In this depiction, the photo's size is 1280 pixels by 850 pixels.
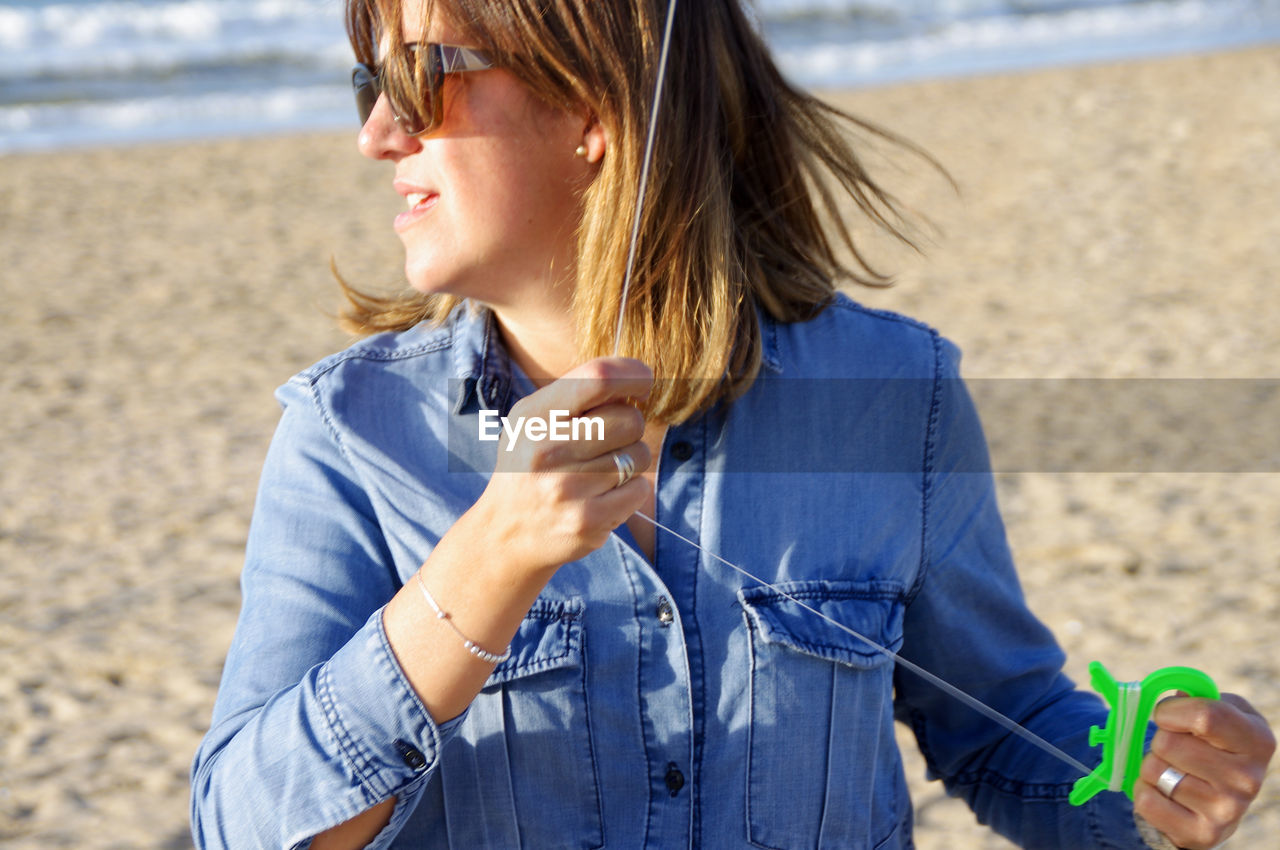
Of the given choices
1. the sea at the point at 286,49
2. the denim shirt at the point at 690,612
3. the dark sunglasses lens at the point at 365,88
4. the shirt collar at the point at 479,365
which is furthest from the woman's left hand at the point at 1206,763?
the sea at the point at 286,49

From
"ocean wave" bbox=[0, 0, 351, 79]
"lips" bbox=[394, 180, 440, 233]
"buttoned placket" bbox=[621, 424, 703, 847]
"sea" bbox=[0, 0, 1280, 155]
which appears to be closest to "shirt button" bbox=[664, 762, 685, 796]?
"buttoned placket" bbox=[621, 424, 703, 847]

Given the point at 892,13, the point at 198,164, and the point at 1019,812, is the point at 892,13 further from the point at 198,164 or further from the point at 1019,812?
the point at 1019,812

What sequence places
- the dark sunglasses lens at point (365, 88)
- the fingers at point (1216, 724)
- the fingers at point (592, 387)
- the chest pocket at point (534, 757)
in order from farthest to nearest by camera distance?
the dark sunglasses lens at point (365, 88), the chest pocket at point (534, 757), the fingers at point (1216, 724), the fingers at point (592, 387)

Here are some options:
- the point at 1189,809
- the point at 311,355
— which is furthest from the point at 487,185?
the point at 311,355

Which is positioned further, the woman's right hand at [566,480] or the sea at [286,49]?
the sea at [286,49]

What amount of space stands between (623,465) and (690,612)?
40 centimetres

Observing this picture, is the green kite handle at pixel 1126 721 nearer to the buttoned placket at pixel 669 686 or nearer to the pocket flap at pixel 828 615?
the pocket flap at pixel 828 615

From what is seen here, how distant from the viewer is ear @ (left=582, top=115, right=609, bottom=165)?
1730 millimetres

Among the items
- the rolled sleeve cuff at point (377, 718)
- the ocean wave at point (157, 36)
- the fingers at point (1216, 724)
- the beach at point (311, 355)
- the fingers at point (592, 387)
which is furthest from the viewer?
the ocean wave at point (157, 36)

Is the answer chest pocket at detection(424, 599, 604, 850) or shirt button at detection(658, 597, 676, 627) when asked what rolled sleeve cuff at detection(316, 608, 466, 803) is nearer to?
chest pocket at detection(424, 599, 604, 850)

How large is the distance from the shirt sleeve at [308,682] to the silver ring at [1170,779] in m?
0.86

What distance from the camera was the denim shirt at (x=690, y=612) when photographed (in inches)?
62.7

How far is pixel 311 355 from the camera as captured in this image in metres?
7.06

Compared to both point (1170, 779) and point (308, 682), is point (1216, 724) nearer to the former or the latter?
point (1170, 779)
